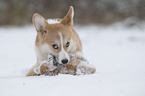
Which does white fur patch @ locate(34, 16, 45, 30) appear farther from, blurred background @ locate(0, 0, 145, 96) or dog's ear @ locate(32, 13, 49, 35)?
blurred background @ locate(0, 0, 145, 96)

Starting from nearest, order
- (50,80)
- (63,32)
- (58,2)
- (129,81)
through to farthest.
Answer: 1. (129,81)
2. (50,80)
3. (63,32)
4. (58,2)

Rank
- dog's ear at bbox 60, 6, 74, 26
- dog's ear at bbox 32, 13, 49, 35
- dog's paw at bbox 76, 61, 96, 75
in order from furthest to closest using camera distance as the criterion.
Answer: dog's ear at bbox 60, 6, 74, 26, dog's ear at bbox 32, 13, 49, 35, dog's paw at bbox 76, 61, 96, 75

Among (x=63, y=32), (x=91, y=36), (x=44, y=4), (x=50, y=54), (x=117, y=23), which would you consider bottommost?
(x=50, y=54)

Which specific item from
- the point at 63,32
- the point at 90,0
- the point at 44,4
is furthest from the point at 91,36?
the point at 63,32

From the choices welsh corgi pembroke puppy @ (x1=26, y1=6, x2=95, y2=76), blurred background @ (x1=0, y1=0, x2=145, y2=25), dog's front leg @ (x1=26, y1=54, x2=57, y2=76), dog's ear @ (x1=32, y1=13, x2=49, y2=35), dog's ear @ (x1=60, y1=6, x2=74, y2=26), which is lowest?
dog's front leg @ (x1=26, y1=54, x2=57, y2=76)

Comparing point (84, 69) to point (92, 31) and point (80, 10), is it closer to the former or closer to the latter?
point (92, 31)

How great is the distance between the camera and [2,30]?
40.4ft

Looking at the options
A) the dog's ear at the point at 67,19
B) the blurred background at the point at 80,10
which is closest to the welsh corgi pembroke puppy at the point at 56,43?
the dog's ear at the point at 67,19

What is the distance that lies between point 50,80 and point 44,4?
10590mm

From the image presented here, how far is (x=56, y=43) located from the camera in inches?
134

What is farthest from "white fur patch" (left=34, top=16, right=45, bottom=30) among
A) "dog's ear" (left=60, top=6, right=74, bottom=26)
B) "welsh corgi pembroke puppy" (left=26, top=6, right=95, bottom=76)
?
"dog's ear" (left=60, top=6, right=74, bottom=26)

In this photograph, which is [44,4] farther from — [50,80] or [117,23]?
[50,80]

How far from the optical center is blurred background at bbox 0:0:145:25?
40.0 feet

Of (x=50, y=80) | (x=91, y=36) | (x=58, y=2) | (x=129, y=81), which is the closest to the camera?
(x=129, y=81)
